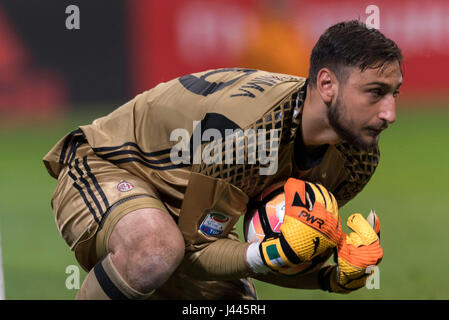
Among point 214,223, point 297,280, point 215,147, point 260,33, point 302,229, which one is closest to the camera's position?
point 302,229

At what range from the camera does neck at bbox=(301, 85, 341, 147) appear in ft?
11.0

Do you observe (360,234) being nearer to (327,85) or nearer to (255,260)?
(255,260)

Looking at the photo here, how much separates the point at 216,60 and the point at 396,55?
7636mm

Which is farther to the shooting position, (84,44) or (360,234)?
(84,44)


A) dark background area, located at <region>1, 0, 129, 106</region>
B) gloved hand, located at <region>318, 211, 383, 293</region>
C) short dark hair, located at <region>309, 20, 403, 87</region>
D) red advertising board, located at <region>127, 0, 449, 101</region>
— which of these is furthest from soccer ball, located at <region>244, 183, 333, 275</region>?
dark background area, located at <region>1, 0, 129, 106</region>

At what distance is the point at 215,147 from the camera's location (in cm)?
325

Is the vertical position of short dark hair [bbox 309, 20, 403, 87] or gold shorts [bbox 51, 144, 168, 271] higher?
short dark hair [bbox 309, 20, 403, 87]

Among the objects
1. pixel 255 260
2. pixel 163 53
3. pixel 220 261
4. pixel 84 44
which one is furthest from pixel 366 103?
pixel 84 44

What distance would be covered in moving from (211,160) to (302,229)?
48 cm

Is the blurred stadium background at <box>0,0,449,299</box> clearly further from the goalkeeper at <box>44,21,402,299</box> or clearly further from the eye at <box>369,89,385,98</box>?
the eye at <box>369,89,385,98</box>

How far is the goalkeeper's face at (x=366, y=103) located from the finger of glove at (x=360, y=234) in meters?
0.38

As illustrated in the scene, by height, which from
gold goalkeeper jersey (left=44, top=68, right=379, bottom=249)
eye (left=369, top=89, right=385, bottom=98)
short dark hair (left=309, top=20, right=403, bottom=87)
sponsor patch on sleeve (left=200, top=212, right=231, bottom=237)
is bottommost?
sponsor patch on sleeve (left=200, top=212, right=231, bottom=237)

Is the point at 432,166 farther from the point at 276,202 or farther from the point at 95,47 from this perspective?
the point at 276,202
